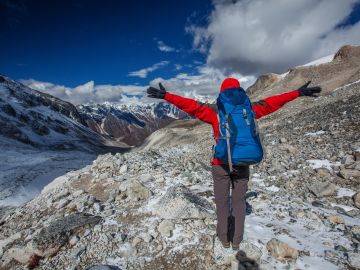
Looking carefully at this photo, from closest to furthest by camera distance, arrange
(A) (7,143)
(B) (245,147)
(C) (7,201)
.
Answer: (B) (245,147) < (C) (7,201) < (A) (7,143)

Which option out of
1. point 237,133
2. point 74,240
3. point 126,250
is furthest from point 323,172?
point 74,240

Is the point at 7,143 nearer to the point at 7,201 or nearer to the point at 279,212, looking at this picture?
the point at 7,201

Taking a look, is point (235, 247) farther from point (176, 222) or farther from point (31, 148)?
point (31, 148)

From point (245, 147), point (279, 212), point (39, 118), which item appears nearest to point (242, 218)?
point (245, 147)

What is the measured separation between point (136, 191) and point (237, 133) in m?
4.65

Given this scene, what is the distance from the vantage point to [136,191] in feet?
28.0

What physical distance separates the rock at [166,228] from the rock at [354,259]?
3525 mm

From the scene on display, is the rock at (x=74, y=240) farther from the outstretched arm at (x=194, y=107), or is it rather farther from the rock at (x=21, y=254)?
the outstretched arm at (x=194, y=107)

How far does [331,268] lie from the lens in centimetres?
491

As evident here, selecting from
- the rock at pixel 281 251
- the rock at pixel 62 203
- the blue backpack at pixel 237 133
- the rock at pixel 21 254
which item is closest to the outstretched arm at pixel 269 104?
the blue backpack at pixel 237 133

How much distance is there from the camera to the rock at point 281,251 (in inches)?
206

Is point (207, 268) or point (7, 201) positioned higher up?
point (207, 268)

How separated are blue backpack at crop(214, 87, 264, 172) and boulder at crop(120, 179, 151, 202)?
13.3ft

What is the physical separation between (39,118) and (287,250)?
147 meters
